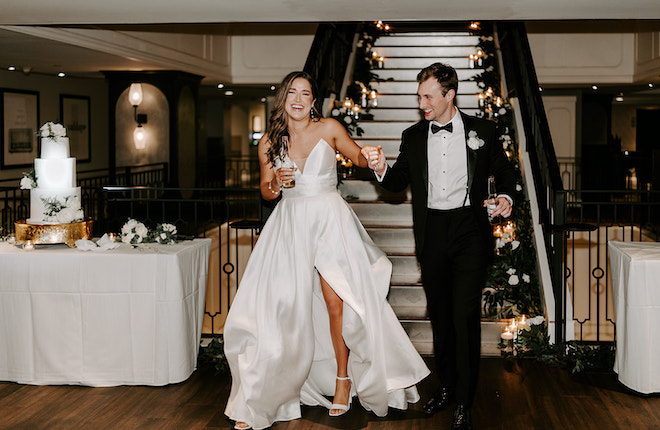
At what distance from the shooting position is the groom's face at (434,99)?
394 cm

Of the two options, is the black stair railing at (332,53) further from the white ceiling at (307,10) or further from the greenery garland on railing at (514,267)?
the white ceiling at (307,10)

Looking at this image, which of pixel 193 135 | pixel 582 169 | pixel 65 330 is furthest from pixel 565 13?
pixel 582 169

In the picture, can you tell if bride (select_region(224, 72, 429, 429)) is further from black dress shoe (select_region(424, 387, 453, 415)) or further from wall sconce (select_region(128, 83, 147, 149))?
wall sconce (select_region(128, 83, 147, 149))

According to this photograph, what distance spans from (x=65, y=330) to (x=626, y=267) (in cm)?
345

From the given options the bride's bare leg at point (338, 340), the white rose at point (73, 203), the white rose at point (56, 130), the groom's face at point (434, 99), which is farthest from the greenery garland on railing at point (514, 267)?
the white rose at point (56, 130)

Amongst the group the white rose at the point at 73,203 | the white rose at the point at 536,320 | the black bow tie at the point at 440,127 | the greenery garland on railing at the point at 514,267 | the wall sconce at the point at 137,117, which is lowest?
the white rose at the point at 536,320

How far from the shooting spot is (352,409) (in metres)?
4.38

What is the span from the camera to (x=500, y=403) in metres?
4.48

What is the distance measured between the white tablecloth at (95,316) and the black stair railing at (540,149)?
2.62 m

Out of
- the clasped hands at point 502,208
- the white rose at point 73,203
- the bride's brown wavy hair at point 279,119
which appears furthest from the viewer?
the white rose at point 73,203

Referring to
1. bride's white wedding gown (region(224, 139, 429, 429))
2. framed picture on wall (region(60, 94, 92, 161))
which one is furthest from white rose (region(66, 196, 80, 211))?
framed picture on wall (region(60, 94, 92, 161))

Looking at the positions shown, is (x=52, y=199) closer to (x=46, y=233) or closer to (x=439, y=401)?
(x=46, y=233)

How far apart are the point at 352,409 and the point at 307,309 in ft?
2.11

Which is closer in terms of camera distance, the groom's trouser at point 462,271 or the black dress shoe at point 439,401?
the groom's trouser at point 462,271
